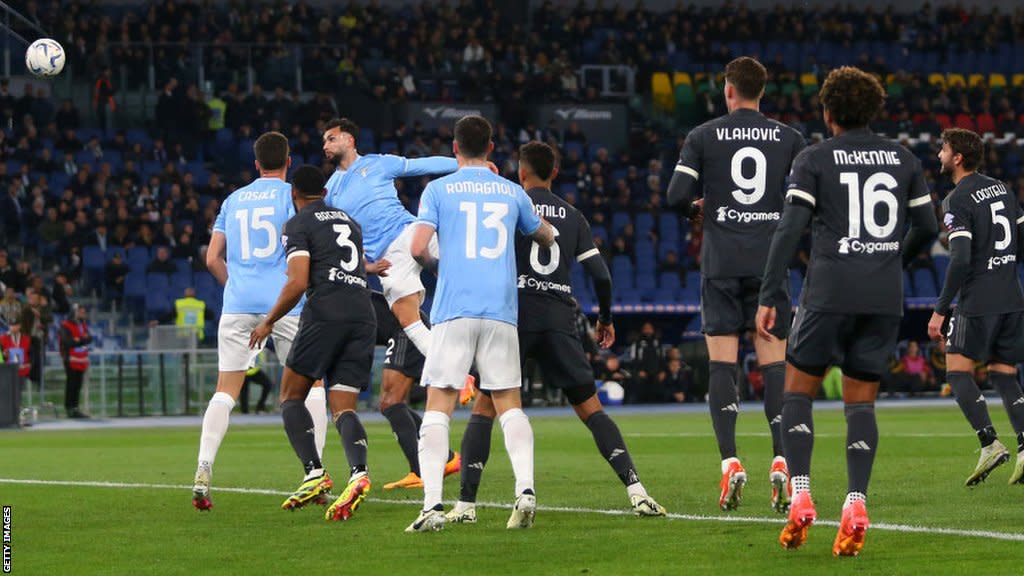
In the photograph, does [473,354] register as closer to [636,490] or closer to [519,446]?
[519,446]

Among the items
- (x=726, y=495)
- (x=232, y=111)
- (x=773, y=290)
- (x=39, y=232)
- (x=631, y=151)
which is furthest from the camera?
(x=631, y=151)

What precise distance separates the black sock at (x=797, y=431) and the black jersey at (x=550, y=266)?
195 cm

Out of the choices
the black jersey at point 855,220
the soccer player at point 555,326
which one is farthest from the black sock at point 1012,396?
the black jersey at point 855,220

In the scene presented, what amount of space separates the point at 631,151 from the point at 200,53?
395 inches

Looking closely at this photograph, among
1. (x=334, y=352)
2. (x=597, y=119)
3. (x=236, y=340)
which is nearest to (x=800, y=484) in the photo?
(x=334, y=352)

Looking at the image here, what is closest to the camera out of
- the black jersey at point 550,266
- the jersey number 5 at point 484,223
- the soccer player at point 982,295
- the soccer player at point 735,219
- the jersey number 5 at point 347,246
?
the jersey number 5 at point 484,223

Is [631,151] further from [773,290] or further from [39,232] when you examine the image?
[773,290]

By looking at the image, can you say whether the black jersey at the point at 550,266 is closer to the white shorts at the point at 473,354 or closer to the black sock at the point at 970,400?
the white shorts at the point at 473,354

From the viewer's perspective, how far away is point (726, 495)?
10.1 meters

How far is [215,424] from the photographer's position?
37.8ft

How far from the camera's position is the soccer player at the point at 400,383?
1230 centimetres

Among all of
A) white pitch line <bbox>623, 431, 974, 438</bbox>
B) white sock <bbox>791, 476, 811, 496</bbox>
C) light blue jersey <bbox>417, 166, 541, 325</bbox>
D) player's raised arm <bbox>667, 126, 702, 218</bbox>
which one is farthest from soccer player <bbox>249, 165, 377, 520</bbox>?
white pitch line <bbox>623, 431, 974, 438</bbox>

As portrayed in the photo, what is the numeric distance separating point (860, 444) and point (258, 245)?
16.8 feet

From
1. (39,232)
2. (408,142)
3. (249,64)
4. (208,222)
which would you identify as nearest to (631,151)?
(408,142)
